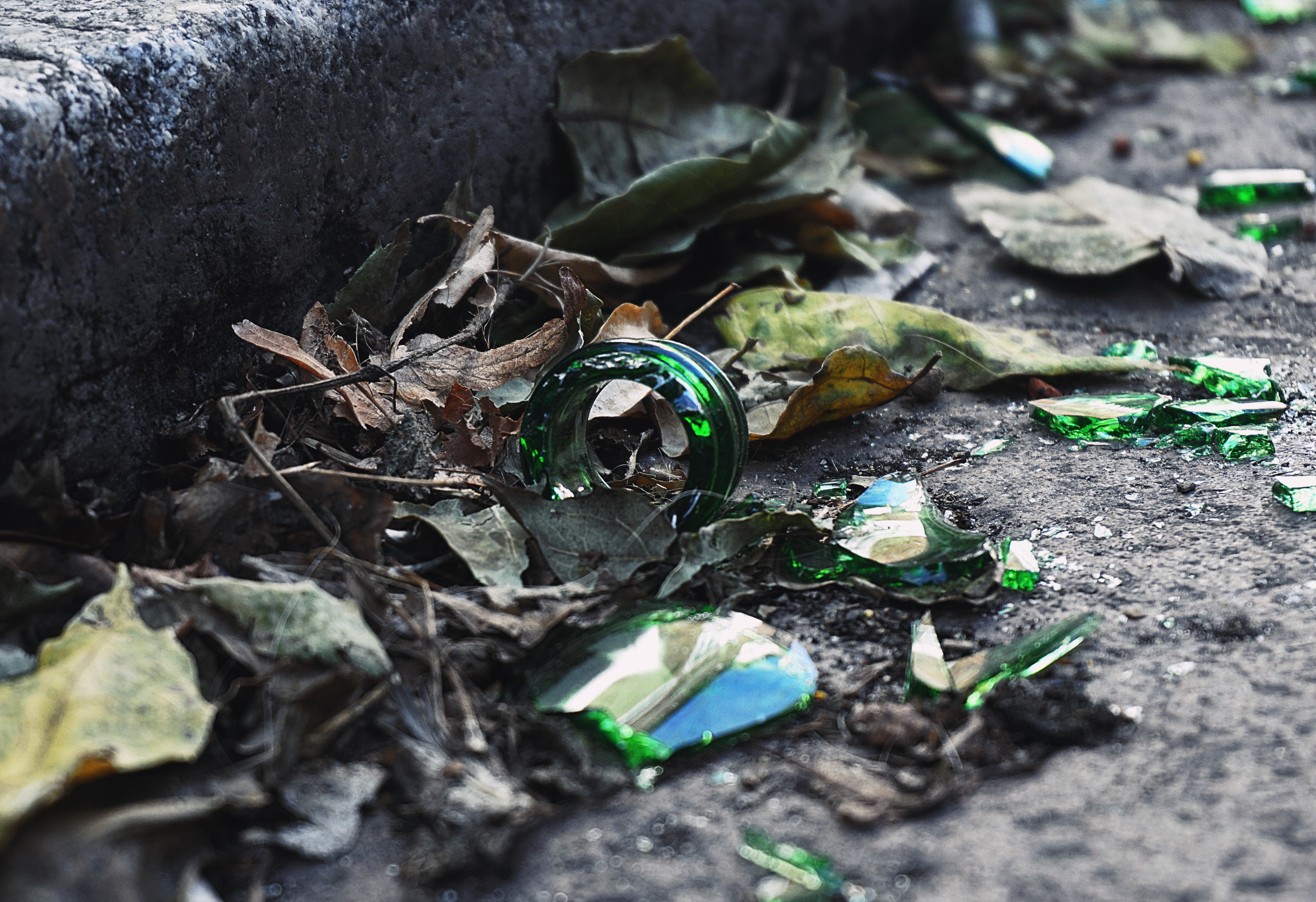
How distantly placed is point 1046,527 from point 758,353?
681 mm

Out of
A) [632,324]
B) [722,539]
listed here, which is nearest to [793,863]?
[722,539]

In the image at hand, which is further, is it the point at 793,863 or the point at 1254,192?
the point at 1254,192

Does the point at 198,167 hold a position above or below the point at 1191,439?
above

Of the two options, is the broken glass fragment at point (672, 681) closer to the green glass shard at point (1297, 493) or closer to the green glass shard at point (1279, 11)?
the green glass shard at point (1297, 493)

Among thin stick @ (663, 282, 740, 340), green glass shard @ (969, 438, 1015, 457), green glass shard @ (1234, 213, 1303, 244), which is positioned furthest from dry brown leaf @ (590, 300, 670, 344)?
green glass shard @ (1234, 213, 1303, 244)

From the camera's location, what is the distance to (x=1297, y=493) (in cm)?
150

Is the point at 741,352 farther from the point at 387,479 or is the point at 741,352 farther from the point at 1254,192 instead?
the point at 1254,192

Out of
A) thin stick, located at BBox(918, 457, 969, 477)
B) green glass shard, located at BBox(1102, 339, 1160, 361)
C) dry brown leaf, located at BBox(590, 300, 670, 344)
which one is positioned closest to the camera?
thin stick, located at BBox(918, 457, 969, 477)

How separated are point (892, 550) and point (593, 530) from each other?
0.37 metres

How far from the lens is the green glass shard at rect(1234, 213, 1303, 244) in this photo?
2605 mm

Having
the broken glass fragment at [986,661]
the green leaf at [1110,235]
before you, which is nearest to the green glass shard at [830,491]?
the broken glass fragment at [986,661]

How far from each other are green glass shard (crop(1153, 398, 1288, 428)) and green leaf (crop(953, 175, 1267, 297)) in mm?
613

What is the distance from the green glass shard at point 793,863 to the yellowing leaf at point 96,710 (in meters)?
0.50

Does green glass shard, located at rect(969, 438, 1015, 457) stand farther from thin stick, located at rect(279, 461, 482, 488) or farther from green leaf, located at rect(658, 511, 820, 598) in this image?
thin stick, located at rect(279, 461, 482, 488)
